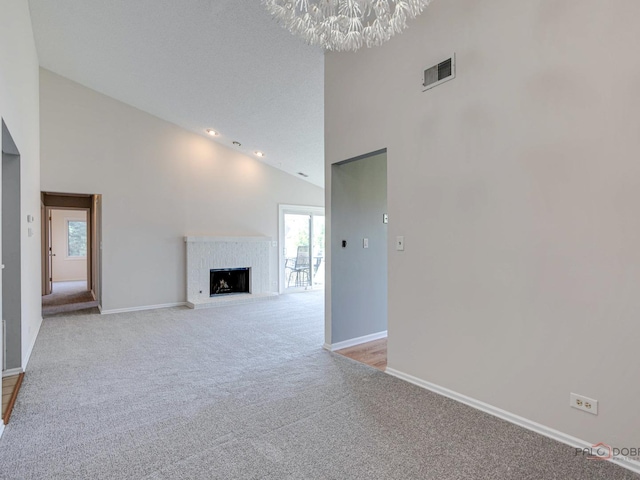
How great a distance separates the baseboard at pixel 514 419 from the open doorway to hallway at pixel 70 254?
559 centimetres

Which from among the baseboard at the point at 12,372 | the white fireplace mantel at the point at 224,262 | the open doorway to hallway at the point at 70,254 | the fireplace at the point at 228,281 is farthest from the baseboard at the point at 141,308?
the baseboard at the point at 12,372

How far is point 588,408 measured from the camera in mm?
1938

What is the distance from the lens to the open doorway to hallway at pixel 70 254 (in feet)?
21.5

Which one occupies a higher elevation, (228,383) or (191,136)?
(191,136)

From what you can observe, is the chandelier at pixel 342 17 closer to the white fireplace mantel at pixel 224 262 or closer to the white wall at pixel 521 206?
the white wall at pixel 521 206

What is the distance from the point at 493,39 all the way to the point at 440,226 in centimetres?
130

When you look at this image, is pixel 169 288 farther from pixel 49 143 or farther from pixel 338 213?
pixel 338 213

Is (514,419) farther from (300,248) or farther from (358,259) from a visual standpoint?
(300,248)

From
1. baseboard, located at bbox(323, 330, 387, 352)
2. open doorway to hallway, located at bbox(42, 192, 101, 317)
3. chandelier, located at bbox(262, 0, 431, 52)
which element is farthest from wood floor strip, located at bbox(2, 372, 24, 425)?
open doorway to hallway, located at bbox(42, 192, 101, 317)

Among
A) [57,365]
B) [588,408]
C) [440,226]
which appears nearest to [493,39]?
[440,226]

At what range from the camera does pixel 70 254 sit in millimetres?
10742

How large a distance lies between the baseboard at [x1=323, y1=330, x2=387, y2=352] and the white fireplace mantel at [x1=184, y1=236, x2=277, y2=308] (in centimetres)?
319

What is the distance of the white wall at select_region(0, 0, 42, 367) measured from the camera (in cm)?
257

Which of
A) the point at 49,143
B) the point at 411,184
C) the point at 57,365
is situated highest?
the point at 49,143
